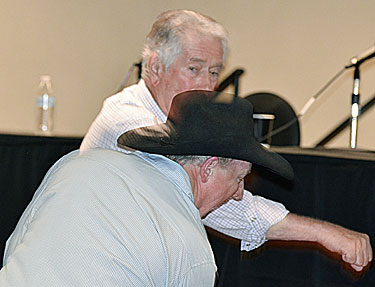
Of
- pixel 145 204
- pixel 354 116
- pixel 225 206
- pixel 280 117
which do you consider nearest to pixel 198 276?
pixel 145 204

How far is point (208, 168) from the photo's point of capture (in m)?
1.43

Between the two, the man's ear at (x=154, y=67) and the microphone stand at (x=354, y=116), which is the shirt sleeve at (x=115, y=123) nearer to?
the man's ear at (x=154, y=67)

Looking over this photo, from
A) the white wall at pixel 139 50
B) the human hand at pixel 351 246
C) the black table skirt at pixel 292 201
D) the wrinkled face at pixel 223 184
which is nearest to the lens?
the wrinkled face at pixel 223 184

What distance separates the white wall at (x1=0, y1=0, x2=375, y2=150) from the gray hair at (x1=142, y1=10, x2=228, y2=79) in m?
2.98

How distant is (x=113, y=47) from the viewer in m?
6.12

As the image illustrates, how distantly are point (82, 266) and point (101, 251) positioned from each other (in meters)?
0.04

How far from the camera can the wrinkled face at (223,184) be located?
4.76 ft

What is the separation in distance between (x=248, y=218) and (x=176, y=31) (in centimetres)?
74

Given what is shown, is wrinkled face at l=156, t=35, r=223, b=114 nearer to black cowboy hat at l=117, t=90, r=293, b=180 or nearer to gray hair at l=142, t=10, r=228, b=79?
gray hair at l=142, t=10, r=228, b=79

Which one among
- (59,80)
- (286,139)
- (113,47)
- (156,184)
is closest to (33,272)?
(156,184)

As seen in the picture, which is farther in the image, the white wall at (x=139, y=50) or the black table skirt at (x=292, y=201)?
the white wall at (x=139, y=50)

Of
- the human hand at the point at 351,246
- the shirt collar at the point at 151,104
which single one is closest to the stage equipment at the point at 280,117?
the shirt collar at the point at 151,104

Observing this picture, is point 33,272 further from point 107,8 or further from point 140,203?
point 107,8

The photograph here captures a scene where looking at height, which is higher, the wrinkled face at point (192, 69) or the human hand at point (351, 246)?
the wrinkled face at point (192, 69)
